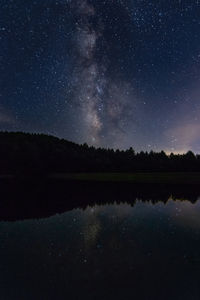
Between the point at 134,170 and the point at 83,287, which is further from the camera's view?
the point at 134,170

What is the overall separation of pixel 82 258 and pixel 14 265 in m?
3.18

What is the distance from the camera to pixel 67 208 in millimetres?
25375

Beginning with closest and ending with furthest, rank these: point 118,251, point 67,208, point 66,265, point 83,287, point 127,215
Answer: point 83,287 → point 66,265 → point 118,251 → point 127,215 → point 67,208

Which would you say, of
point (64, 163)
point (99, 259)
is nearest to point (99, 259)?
point (99, 259)

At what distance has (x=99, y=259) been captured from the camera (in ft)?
35.1

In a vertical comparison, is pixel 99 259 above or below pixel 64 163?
below

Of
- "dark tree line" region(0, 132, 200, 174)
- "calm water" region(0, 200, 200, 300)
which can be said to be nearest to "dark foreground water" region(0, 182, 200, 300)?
"calm water" region(0, 200, 200, 300)

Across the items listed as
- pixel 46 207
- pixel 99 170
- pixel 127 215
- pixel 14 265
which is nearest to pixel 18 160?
pixel 99 170

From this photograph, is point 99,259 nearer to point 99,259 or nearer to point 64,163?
point 99,259

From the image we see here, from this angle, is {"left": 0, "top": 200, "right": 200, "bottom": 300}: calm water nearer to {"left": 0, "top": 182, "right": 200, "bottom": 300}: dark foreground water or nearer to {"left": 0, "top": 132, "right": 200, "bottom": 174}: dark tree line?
{"left": 0, "top": 182, "right": 200, "bottom": 300}: dark foreground water

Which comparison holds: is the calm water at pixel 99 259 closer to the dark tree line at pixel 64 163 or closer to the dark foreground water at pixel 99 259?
the dark foreground water at pixel 99 259

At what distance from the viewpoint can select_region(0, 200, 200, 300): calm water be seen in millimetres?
8062

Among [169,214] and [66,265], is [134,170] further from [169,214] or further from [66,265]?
[66,265]

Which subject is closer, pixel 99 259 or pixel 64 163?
pixel 99 259
